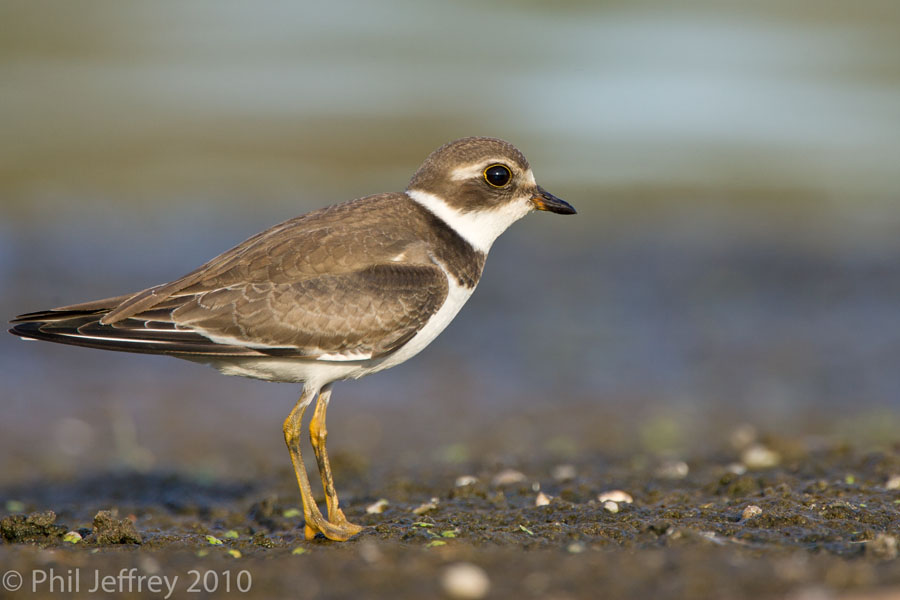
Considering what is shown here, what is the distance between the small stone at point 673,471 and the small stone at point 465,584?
3538 mm

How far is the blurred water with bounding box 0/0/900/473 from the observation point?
11836mm

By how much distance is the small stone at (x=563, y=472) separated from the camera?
7.94 m

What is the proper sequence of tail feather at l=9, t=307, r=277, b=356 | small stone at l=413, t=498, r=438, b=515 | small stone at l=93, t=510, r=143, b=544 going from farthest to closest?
small stone at l=413, t=498, r=438, b=515 < tail feather at l=9, t=307, r=277, b=356 < small stone at l=93, t=510, r=143, b=544

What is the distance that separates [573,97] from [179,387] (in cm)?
1619

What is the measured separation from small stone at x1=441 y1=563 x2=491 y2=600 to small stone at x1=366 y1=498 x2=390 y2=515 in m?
2.48

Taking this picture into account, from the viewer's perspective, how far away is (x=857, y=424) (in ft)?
34.8

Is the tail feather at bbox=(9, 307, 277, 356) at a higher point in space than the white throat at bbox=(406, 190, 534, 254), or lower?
lower

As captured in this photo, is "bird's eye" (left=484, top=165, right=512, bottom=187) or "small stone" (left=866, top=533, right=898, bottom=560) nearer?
"small stone" (left=866, top=533, right=898, bottom=560)

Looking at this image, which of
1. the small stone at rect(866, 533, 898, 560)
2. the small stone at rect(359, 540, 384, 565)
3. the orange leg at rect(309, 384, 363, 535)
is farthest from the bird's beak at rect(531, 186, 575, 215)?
the small stone at rect(866, 533, 898, 560)

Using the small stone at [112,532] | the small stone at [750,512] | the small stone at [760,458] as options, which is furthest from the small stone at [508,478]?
the small stone at [112,532]

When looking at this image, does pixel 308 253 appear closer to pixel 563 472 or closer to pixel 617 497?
pixel 617 497

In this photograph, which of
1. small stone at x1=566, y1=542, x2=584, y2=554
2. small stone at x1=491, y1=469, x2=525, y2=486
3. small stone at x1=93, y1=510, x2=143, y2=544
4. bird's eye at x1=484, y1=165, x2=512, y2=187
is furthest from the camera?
small stone at x1=491, y1=469, x2=525, y2=486

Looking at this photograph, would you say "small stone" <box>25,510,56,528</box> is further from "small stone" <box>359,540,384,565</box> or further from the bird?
"small stone" <box>359,540,384,565</box>

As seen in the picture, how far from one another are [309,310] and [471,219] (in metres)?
1.39
